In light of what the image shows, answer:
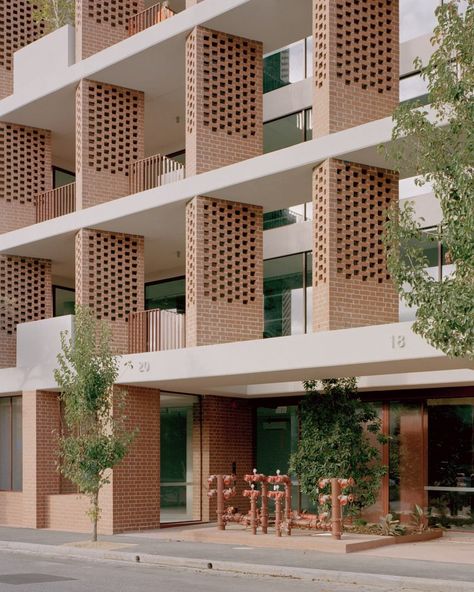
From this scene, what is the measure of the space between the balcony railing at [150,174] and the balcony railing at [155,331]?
329cm

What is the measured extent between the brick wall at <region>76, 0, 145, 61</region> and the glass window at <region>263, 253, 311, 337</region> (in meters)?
7.05

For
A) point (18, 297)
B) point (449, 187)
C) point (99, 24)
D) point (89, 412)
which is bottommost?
point (89, 412)

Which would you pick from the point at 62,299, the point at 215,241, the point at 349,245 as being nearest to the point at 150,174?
the point at 215,241

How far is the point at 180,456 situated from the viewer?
1115 inches

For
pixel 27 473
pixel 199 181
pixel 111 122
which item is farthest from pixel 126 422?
pixel 111 122

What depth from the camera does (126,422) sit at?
25172 mm

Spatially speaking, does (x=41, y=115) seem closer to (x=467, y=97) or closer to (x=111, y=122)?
(x=111, y=122)

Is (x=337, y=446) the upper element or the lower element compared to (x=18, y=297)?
lower

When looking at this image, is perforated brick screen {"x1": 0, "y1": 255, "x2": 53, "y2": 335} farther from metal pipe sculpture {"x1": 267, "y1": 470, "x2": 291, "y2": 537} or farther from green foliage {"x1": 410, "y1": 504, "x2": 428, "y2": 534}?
green foliage {"x1": 410, "y1": 504, "x2": 428, "y2": 534}

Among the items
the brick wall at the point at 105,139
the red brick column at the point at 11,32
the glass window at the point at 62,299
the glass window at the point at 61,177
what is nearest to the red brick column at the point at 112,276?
the brick wall at the point at 105,139

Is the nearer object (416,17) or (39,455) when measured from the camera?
(416,17)

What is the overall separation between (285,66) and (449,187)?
14.8m

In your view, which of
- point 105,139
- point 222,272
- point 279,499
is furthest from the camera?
point 105,139

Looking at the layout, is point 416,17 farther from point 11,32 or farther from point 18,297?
point 18,297
